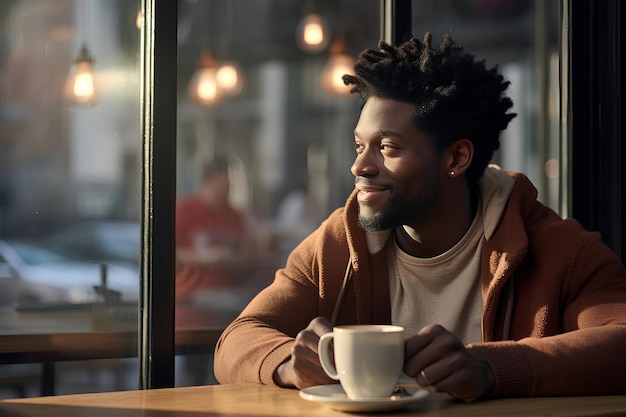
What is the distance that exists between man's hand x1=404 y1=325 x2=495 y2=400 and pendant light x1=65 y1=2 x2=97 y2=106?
1084 mm

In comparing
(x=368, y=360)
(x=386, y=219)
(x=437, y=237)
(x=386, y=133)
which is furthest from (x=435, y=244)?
(x=368, y=360)

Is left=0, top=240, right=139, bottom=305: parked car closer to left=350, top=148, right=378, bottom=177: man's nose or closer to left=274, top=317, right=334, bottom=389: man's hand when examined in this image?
left=350, top=148, right=378, bottom=177: man's nose

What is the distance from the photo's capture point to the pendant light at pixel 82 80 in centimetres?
215

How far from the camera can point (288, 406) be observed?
4.70ft

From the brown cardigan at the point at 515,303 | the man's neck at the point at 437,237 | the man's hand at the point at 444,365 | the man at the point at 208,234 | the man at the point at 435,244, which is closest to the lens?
the man's hand at the point at 444,365

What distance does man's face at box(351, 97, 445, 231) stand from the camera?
196cm

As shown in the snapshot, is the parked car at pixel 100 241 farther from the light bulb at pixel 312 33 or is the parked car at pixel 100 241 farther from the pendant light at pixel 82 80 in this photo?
the light bulb at pixel 312 33

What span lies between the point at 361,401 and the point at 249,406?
0.19 metres

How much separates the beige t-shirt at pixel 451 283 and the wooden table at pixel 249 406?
441 millimetres

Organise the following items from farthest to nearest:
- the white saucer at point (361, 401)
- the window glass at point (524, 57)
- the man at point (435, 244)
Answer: the window glass at point (524, 57)
the man at point (435, 244)
the white saucer at point (361, 401)

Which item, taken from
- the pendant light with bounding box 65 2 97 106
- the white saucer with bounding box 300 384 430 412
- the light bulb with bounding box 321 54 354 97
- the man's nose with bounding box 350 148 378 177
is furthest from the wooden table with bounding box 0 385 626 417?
the light bulb with bounding box 321 54 354 97

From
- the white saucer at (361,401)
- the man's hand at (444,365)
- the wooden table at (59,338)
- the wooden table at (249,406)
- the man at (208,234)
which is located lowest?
the wooden table at (59,338)

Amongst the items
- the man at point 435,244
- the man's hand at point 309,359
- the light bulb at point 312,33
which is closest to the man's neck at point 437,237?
the man at point 435,244

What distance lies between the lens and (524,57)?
3154 millimetres
